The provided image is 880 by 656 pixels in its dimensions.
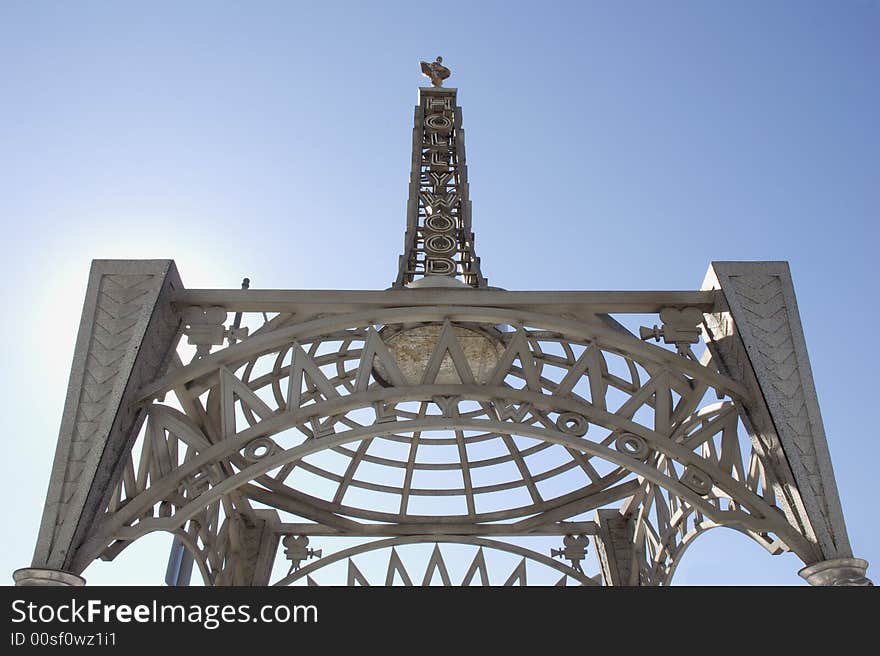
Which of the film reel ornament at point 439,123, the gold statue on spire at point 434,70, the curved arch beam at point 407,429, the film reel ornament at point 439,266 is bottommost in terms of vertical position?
the curved arch beam at point 407,429

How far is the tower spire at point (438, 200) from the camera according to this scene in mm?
14352

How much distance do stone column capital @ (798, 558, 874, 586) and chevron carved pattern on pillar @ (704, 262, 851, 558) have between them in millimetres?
135

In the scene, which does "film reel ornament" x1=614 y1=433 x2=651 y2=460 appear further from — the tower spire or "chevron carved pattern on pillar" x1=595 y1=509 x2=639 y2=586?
"chevron carved pattern on pillar" x1=595 y1=509 x2=639 y2=586

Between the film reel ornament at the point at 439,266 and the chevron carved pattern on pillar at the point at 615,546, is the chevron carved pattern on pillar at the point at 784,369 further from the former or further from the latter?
the chevron carved pattern on pillar at the point at 615,546

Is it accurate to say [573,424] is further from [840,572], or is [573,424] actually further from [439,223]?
[439,223]

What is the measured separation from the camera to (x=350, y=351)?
643 inches

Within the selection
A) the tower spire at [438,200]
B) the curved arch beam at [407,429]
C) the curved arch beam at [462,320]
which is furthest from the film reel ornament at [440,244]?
the curved arch beam at [407,429]

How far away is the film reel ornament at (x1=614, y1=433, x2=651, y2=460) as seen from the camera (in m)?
10.9

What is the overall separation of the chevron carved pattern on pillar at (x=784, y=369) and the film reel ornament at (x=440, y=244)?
4.61 meters

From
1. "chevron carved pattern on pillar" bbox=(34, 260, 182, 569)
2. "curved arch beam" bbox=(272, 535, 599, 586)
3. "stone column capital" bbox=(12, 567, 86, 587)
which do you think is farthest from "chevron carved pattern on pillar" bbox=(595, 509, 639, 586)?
"stone column capital" bbox=(12, 567, 86, 587)

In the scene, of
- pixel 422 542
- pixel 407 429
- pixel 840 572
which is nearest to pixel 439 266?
pixel 407 429

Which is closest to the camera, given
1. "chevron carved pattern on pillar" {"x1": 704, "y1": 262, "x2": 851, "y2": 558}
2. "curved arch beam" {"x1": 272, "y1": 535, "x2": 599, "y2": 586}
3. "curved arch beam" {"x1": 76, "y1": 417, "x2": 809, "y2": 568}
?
"chevron carved pattern on pillar" {"x1": 704, "y1": 262, "x2": 851, "y2": 558}
